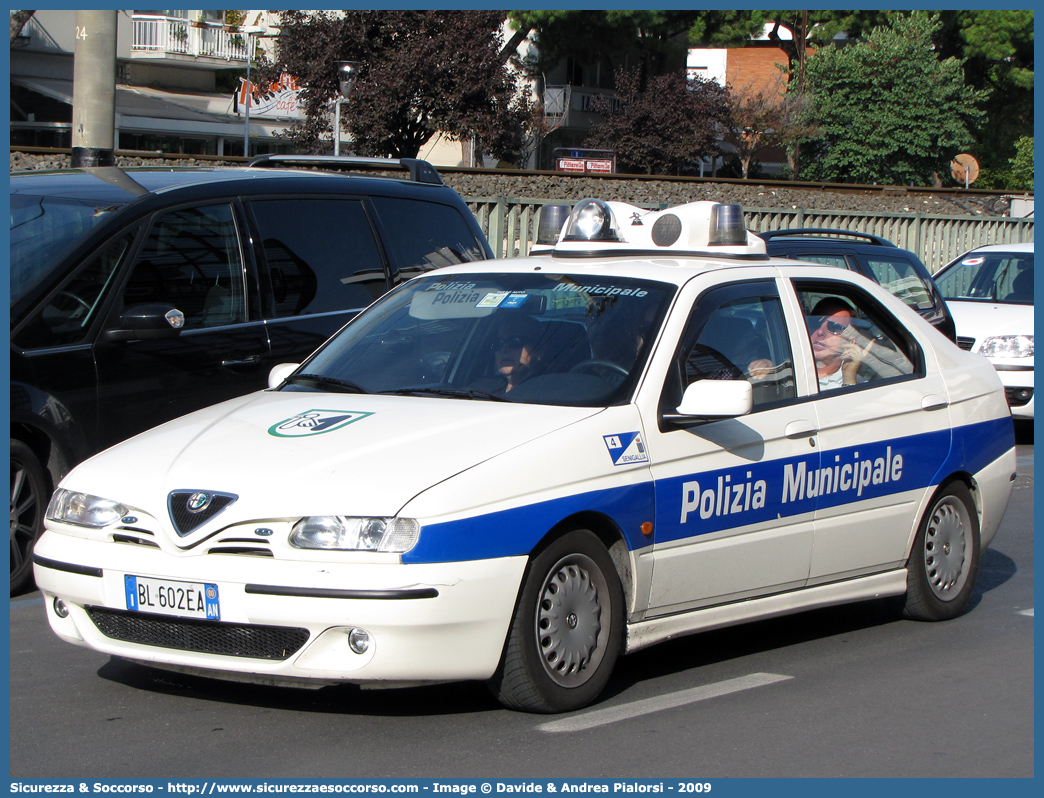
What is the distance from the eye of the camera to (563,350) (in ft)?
17.5

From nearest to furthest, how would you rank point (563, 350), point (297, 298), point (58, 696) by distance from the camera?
point (58, 696) < point (563, 350) < point (297, 298)

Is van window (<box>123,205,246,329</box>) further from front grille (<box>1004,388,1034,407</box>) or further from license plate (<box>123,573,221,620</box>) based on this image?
front grille (<box>1004,388,1034,407</box>)

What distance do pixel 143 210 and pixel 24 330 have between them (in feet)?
3.13

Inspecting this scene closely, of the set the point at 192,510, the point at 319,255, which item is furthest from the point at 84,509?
the point at 319,255

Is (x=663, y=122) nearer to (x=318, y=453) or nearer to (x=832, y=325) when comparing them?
(x=832, y=325)

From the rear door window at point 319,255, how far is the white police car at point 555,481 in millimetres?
1476

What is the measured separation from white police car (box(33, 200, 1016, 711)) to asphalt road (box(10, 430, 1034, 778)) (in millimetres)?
230

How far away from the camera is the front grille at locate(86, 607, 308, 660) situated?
4352mm

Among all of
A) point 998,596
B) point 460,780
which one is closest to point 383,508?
point 460,780

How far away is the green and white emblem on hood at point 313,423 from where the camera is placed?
482cm

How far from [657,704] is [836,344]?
79.5 inches

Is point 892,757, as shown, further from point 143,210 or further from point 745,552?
point 143,210

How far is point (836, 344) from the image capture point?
6.10 meters

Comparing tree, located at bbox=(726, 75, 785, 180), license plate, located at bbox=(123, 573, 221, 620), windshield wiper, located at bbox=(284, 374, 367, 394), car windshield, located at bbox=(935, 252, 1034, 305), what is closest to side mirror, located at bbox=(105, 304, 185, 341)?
windshield wiper, located at bbox=(284, 374, 367, 394)
